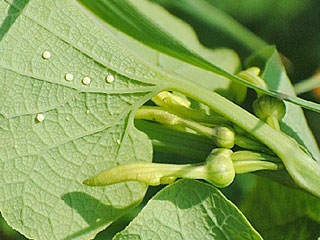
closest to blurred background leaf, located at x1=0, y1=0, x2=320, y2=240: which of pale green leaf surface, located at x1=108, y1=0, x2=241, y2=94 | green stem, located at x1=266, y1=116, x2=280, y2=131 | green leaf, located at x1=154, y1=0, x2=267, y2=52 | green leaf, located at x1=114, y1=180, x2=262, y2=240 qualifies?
green leaf, located at x1=154, y1=0, x2=267, y2=52

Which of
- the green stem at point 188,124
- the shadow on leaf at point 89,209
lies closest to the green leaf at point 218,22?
the green stem at point 188,124

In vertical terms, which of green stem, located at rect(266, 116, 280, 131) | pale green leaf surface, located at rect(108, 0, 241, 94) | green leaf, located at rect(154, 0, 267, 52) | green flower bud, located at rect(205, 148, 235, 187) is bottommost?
green flower bud, located at rect(205, 148, 235, 187)

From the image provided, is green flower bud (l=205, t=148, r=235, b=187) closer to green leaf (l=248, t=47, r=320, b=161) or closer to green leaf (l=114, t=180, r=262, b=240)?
green leaf (l=114, t=180, r=262, b=240)

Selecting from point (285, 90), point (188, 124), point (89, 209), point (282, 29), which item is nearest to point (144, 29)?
point (188, 124)

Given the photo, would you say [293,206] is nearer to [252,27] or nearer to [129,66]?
[129,66]

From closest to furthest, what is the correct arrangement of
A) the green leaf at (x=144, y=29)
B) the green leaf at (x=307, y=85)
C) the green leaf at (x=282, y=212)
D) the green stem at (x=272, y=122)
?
the green leaf at (x=144, y=29), the green stem at (x=272, y=122), the green leaf at (x=282, y=212), the green leaf at (x=307, y=85)

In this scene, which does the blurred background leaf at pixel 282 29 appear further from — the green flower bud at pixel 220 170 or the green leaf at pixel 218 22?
the green flower bud at pixel 220 170

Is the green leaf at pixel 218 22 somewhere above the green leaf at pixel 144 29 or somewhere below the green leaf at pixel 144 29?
above

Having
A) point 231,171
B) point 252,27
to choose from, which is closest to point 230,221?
point 231,171
